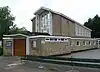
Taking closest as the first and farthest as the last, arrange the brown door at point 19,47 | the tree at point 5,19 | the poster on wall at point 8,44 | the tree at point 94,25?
the brown door at point 19,47
the poster on wall at point 8,44
the tree at point 5,19
the tree at point 94,25

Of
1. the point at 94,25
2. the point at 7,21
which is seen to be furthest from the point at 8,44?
the point at 94,25

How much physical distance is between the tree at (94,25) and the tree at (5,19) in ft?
73.3

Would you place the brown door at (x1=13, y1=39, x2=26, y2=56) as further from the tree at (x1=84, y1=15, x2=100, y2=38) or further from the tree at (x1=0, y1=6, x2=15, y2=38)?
the tree at (x1=84, y1=15, x2=100, y2=38)

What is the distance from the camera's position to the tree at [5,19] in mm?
44000

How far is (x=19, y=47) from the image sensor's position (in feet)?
83.6

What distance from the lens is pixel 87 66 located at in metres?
12.5

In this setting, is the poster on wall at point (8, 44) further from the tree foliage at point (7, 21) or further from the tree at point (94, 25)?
the tree at point (94, 25)

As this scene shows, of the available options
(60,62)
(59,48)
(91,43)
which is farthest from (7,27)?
(60,62)

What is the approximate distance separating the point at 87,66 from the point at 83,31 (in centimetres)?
2910

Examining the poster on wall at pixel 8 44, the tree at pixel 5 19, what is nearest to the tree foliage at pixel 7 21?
the tree at pixel 5 19

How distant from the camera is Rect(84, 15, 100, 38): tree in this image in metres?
54.6

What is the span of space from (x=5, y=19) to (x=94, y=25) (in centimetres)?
2533

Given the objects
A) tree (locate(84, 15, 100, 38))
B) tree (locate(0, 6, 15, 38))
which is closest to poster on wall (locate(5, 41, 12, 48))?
tree (locate(0, 6, 15, 38))

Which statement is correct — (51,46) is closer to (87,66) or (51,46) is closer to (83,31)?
(87,66)
